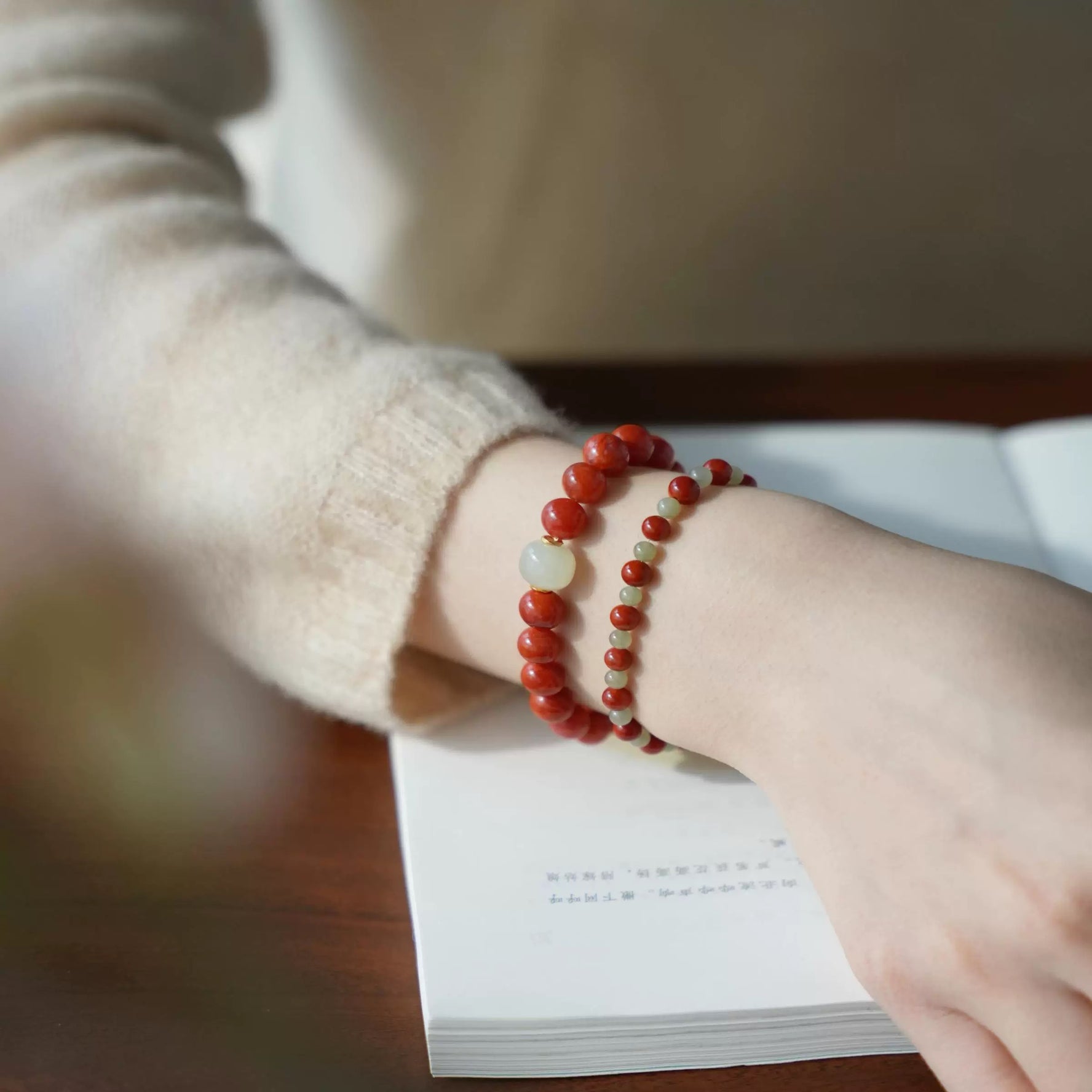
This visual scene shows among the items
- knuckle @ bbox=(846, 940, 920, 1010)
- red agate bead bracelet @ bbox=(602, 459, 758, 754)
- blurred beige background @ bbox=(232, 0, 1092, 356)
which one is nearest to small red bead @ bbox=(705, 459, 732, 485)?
red agate bead bracelet @ bbox=(602, 459, 758, 754)

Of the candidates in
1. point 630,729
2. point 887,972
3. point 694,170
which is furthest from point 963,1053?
point 694,170

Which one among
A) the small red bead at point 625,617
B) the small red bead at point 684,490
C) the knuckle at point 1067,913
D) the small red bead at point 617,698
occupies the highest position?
the small red bead at point 684,490

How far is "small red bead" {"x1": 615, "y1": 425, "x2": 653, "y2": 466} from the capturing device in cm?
44

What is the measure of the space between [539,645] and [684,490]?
0.08 m

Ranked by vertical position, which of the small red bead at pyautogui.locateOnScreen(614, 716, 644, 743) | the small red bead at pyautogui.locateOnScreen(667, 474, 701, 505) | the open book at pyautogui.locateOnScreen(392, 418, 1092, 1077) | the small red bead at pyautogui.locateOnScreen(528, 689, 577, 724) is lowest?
the open book at pyautogui.locateOnScreen(392, 418, 1092, 1077)

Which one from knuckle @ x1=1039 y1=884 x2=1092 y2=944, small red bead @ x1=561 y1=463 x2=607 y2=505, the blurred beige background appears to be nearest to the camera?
knuckle @ x1=1039 y1=884 x2=1092 y2=944

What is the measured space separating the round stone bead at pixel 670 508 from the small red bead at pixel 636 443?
4 centimetres

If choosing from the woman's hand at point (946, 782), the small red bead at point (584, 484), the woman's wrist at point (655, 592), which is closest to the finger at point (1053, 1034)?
the woman's hand at point (946, 782)

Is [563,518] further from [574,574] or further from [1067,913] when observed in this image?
[1067,913]

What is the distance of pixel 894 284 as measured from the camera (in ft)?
2.92

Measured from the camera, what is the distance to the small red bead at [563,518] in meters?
0.42

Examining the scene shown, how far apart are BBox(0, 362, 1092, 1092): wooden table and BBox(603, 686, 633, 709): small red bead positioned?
4.2 inches

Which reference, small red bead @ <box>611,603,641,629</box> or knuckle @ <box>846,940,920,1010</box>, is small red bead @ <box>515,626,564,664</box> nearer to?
small red bead @ <box>611,603,641,629</box>

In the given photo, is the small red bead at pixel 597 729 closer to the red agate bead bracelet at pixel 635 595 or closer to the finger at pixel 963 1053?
the red agate bead bracelet at pixel 635 595
